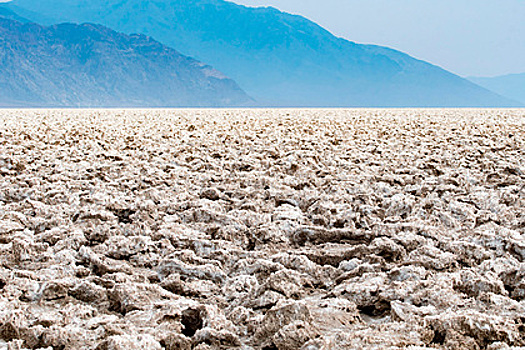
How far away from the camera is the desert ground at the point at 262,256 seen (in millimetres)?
2057

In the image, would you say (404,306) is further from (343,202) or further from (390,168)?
(390,168)

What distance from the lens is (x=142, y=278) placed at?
269 centimetres

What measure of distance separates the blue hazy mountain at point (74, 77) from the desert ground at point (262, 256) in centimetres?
16210

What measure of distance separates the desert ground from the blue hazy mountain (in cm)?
16210

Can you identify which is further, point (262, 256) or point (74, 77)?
point (74, 77)

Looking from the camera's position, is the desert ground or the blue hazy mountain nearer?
the desert ground

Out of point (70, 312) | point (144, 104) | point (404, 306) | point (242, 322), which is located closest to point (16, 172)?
point (70, 312)

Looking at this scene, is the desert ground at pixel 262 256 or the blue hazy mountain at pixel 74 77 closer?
the desert ground at pixel 262 256

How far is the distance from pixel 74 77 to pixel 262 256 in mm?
186814

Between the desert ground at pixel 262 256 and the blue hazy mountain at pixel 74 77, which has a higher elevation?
the blue hazy mountain at pixel 74 77

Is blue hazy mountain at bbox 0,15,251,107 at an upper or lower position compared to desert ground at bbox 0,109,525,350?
upper

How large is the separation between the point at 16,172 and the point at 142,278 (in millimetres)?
3306

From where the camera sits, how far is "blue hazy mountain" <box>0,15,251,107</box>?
162 metres

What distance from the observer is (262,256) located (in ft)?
9.77
